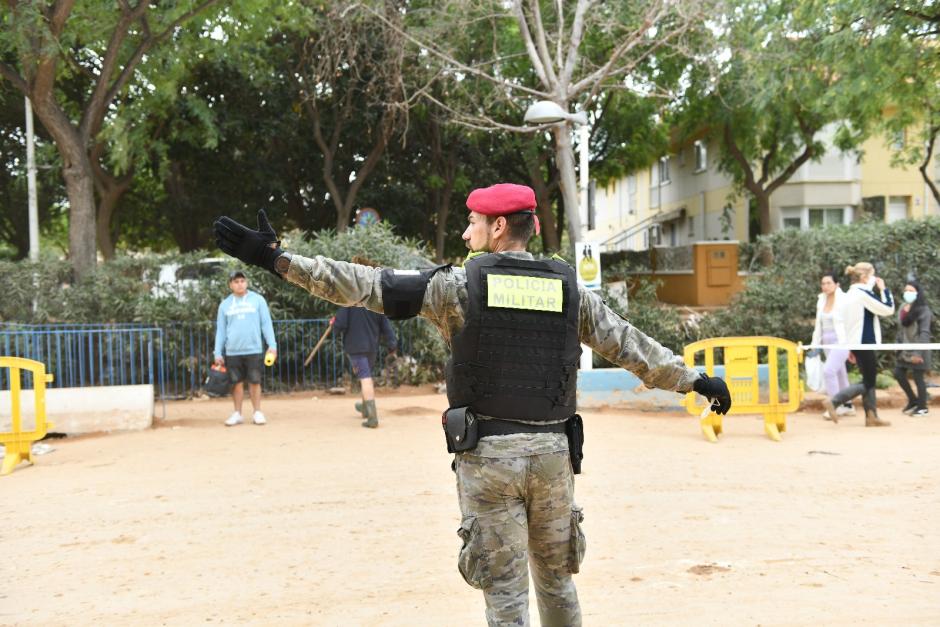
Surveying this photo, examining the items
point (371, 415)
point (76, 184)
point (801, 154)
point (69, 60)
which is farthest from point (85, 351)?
point (801, 154)

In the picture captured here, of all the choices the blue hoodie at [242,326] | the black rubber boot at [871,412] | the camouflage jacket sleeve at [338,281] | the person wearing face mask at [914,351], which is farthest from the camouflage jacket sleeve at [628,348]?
the person wearing face mask at [914,351]

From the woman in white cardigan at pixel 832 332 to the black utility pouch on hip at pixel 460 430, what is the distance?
8.23 m

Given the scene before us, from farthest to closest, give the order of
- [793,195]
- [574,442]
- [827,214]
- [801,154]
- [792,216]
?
[792,216] < [793,195] < [827,214] < [801,154] < [574,442]

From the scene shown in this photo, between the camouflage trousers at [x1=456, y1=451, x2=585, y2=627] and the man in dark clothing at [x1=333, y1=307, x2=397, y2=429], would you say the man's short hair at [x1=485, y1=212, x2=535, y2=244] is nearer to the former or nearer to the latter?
the camouflage trousers at [x1=456, y1=451, x2=585, y2=627]

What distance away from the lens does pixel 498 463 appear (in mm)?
3150

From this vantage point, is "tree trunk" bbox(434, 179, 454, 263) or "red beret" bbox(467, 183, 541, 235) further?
"tree trunk" bbox(434, 179, 454, 263)

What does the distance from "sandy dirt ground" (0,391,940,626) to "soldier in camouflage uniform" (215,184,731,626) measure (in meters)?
1.18

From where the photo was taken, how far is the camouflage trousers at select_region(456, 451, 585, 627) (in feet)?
10.1

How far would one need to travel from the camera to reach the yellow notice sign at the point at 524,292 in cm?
318

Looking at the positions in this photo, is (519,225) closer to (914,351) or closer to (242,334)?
(242,334)

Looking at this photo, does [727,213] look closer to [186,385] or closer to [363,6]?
[363,6]

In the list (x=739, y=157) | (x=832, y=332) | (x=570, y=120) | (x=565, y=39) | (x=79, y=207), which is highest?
(x=565, y=39)

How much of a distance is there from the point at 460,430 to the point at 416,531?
2919 mm

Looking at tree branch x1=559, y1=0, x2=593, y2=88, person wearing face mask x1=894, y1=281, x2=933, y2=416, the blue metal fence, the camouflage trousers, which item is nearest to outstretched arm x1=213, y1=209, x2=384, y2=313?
the camouflage trousers
